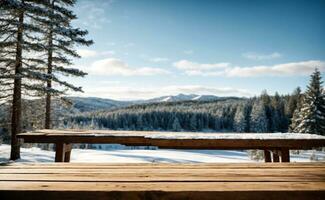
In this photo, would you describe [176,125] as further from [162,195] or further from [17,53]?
[162,195]

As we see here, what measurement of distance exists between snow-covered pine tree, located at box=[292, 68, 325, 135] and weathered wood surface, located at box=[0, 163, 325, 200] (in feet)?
121

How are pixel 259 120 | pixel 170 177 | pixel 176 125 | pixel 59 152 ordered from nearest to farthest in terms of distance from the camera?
1. pixel 170 177
2. pixel 59 152
3. pixel 259 120
4. pixel 176 125

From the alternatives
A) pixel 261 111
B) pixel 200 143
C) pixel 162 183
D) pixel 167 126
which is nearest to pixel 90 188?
pixel 162 183

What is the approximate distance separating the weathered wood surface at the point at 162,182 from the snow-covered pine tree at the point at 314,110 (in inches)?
1452

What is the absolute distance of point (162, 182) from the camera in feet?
5.97

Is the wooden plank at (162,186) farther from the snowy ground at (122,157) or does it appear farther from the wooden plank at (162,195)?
the snowy ground at (122,157)

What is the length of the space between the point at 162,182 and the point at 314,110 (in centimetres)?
3851

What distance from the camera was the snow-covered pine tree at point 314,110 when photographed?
114 ft

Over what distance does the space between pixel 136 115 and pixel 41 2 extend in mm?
111602

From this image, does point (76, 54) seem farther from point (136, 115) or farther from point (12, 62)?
point (136, 115)

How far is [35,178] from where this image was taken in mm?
1952

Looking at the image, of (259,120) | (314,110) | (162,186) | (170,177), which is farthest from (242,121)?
(162,186)

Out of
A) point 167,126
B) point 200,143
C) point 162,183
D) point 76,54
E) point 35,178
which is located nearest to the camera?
point 162,183

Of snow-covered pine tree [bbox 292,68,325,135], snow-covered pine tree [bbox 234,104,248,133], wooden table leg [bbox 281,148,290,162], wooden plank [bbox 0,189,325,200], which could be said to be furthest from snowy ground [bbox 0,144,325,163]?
snow-covered pine tree [bbox 234,104,248,133]
